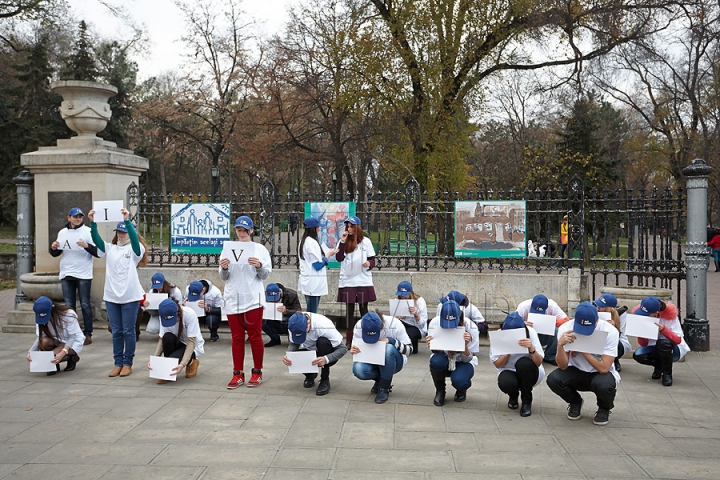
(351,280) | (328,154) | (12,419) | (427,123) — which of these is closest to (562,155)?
(427,123)

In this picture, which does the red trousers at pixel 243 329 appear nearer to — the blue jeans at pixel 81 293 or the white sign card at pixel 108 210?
the white sign card at pixel 108 210

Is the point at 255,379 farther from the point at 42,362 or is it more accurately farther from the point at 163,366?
the point at 42,362

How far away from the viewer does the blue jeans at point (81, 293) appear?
9.58 metres

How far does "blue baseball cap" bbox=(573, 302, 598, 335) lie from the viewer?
217 inches

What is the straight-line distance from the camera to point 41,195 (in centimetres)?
1062

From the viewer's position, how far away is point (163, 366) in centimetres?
703

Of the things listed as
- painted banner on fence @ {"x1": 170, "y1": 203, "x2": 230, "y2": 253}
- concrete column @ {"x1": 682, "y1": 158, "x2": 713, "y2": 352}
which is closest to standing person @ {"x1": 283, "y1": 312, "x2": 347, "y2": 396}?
painted banner on fence @ {"x1": 170, "y1": 203, "x2": 230, "y2": 253}

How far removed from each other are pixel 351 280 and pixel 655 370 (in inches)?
155

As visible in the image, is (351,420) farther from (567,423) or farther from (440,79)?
(440,79)

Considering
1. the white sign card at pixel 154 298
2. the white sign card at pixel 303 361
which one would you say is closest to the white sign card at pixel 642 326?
the white sign card at pixel 303 361

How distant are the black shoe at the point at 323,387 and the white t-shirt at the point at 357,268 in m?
2.03

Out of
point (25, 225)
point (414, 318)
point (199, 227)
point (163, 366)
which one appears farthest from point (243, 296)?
point (25, 225)

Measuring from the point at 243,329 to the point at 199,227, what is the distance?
4204 mm

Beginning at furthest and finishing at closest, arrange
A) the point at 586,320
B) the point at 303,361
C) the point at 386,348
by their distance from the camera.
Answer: the point at 303,361, the point at 386,348, the point at 586,320
